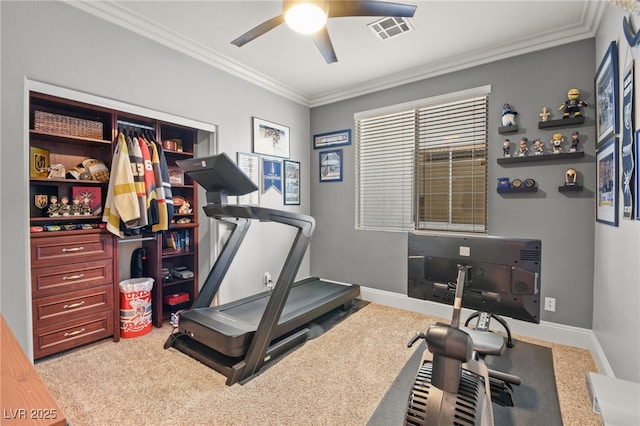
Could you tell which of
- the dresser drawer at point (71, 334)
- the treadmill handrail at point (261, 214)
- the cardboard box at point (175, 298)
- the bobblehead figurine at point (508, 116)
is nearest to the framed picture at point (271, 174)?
the treadmill handrail at point (261, 214)

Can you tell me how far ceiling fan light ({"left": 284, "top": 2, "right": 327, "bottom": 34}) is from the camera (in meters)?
1.84

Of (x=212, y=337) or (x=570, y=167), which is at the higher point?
(x=570, y=167)

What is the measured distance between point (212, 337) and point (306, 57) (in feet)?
9.61

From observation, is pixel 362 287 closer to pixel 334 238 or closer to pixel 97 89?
pixel 334 238

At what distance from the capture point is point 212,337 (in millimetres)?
2299

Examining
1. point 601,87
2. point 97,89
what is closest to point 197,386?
point 97,89

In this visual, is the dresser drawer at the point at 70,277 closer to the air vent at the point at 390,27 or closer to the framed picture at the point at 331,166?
the framed picture at the point at 331,166

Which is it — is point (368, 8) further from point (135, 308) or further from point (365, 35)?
point (135, 308)

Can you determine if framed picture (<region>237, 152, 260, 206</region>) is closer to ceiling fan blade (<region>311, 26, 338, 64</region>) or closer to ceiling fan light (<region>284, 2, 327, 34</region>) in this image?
ceiling fan blade (<region>311, 26, 338, 64</region>)

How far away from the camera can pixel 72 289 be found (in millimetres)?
2439

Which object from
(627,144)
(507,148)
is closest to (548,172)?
(507,148)

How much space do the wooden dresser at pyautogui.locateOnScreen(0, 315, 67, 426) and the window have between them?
3.46 metres

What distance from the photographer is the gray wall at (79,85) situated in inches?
80.7

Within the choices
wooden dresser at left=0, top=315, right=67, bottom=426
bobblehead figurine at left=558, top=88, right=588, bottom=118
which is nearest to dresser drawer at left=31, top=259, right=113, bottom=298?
wooden dresser at left=0, top=315, right=67, bottom=426
